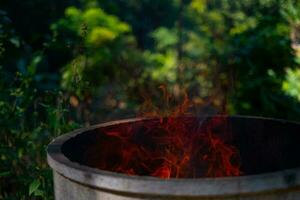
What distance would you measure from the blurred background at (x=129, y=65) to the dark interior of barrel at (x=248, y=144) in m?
0.85

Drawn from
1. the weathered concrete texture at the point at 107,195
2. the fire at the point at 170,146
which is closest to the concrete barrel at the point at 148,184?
the weathered concrete texture at the point at 107,195

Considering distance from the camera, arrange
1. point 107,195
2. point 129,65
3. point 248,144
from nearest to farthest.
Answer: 1. point 107,195
2. point 248,144
3. point 129,65

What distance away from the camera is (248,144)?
2.76m

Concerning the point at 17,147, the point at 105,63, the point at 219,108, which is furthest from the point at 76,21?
the point at 17,147

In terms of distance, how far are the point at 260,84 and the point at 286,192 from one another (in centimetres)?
366

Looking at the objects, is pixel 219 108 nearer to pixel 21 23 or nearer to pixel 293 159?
pixel 21 23

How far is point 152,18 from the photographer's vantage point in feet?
33.6

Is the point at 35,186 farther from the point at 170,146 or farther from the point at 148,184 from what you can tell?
the point at 148,184

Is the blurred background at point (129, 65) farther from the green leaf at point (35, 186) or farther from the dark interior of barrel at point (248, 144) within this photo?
the dark interior of barrel at point (248, 144)

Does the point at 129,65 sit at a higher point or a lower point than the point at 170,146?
higher

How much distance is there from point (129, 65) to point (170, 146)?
3955 millimetres

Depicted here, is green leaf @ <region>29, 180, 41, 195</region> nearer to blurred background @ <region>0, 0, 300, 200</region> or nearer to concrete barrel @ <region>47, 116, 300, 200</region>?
concrete barrel @ <region>47, 116, 300, 200</region>

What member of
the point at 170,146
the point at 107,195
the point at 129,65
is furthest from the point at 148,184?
the point at 129,65

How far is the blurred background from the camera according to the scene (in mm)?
4180
